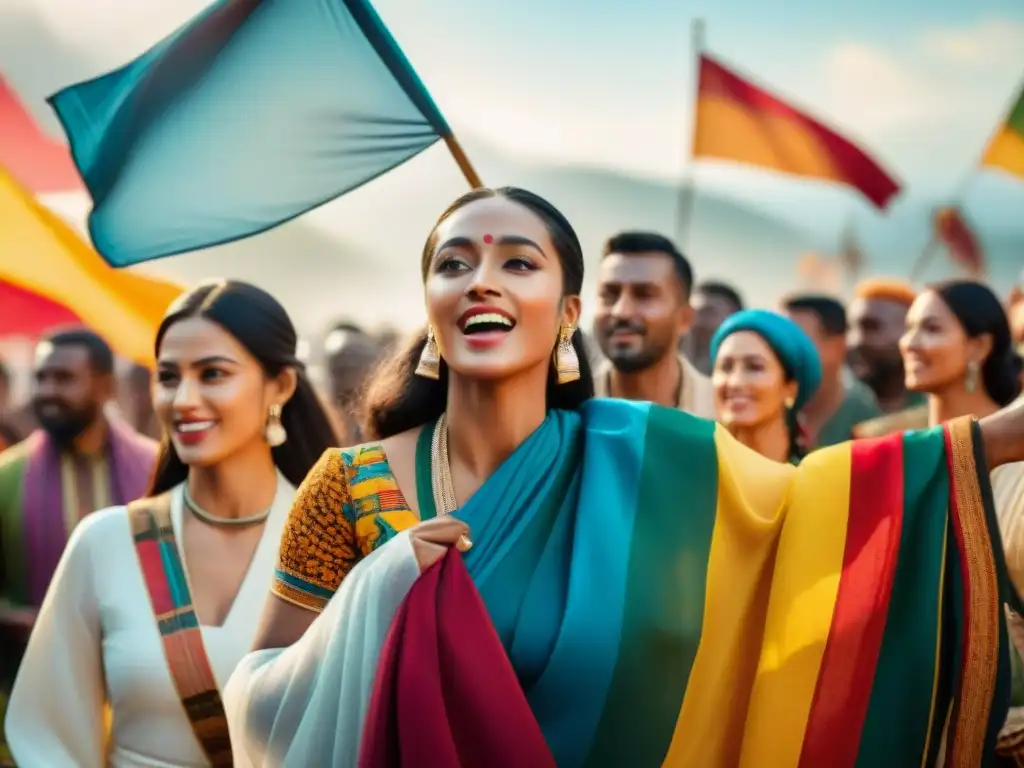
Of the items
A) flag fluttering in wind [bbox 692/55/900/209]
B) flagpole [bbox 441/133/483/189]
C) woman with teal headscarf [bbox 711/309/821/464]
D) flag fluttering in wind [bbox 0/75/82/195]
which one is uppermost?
flag fluttering in wind [bbox 692/55/900/209]

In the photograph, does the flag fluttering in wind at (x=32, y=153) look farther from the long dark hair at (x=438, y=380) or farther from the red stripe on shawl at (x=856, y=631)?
the red stripe on shawl at (x=856, y=631)

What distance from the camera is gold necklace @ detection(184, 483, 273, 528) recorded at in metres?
3.98

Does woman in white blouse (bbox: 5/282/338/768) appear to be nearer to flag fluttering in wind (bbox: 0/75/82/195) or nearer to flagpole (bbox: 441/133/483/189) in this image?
flagpole (bbox: 441/133/483/189)

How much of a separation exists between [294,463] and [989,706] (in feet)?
7.12

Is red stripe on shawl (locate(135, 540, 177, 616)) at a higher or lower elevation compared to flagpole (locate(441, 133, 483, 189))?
lower

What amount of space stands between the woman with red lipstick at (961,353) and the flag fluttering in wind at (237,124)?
7.46ft

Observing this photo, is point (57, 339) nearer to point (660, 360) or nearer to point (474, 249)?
point (660, 360)

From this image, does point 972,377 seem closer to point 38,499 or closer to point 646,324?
point 646,324

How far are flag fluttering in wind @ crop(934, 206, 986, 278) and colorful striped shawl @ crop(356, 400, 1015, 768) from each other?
8.40 m

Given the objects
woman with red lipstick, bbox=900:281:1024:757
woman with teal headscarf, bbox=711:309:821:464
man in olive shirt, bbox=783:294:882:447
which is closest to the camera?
woman with teal headscarf, bbox=711:309:821:464

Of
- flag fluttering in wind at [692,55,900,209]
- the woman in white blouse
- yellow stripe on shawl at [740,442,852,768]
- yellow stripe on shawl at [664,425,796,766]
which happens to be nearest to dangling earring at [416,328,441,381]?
yellow stripe on shawl at [664,425,796,766]

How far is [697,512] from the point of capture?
2900mm

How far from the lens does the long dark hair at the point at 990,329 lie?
528 cm

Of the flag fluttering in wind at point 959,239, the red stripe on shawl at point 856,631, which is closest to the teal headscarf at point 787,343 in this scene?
the red stripe on shawl at point 856,631
